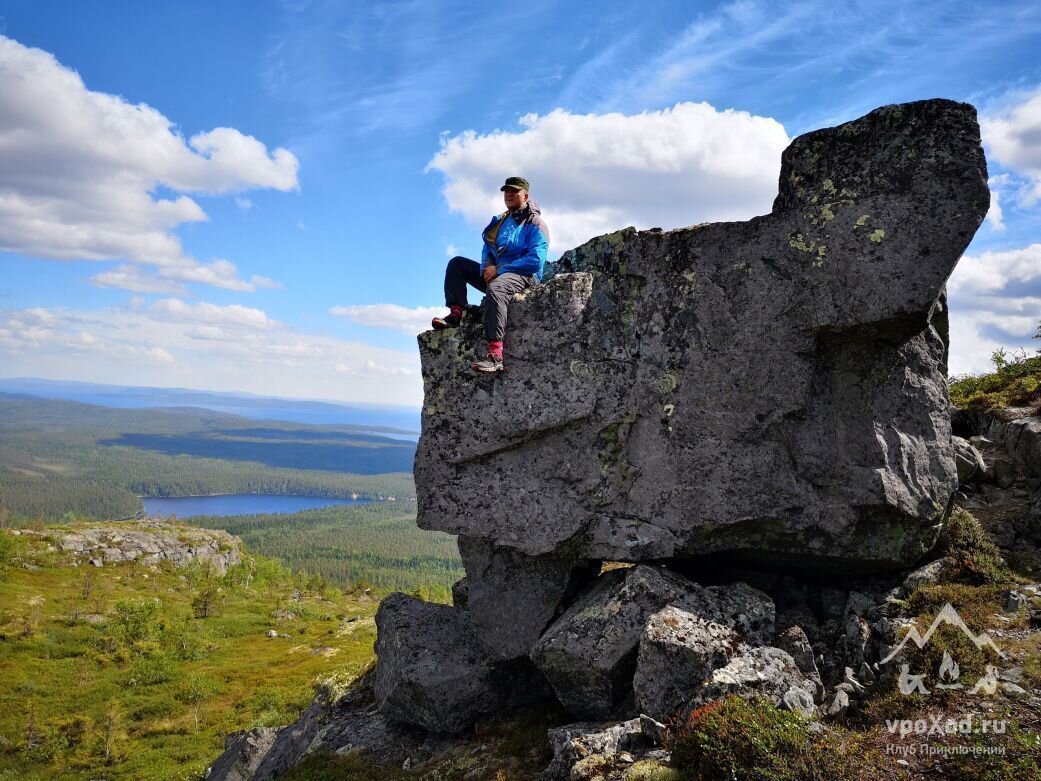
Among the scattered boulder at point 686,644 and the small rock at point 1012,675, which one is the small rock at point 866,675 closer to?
the scattered boulder at point 686,644

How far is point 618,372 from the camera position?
1415 cm

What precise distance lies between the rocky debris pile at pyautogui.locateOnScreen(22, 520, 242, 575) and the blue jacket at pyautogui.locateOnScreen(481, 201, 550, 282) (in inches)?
4029

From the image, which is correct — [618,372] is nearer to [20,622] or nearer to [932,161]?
[932,161]

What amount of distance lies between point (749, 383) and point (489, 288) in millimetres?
6351

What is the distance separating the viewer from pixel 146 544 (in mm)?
97688

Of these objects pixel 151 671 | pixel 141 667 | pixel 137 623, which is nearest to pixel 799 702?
pixel 151 671

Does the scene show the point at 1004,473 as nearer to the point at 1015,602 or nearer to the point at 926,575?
the point at 926,575

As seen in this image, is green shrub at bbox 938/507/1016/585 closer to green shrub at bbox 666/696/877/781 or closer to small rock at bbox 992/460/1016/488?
small rock at bbox 992/460/1016/488

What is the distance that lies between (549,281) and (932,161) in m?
8.28

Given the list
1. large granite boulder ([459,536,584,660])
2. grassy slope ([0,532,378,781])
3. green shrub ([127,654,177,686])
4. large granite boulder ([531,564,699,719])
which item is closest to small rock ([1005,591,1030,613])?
large granite boulder ([531,564,699,719])

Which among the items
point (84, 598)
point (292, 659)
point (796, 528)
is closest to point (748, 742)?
point (796, 528)

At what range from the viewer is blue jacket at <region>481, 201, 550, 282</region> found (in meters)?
14.7

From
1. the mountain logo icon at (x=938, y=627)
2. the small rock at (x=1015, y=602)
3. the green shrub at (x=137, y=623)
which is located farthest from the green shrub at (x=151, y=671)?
the small rock at (x=1015, y=602)

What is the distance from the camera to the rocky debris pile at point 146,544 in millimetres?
90562
